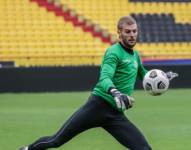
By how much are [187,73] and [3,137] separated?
1259 centimetres

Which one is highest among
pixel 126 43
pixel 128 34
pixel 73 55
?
pixel 128 34

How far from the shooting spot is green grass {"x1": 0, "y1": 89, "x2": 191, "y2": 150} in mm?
10944

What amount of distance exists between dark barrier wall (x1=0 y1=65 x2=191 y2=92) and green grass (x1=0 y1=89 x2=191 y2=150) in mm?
889

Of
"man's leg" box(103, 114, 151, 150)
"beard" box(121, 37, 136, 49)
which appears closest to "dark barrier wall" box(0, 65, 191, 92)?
"man's leg" box(103, 114, 151, 150)

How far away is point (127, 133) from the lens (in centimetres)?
753

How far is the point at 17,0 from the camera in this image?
26.7 metres

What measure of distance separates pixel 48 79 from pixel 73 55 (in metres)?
2.33

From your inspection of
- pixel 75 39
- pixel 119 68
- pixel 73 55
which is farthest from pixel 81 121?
pixel 75 39

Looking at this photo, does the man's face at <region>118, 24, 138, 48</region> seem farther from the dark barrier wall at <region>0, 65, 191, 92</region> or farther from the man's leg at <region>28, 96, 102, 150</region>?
the dark barrier wall at <region>0, 65, 191, 92</region>

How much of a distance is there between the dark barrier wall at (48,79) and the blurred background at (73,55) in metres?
0.03

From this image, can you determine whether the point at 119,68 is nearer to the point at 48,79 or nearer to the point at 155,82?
the point at 155,82

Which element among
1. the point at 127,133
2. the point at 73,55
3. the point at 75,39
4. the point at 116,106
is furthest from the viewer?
the point at 75,39

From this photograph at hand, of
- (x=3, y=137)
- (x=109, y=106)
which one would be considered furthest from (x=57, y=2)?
(x=109, y=106)

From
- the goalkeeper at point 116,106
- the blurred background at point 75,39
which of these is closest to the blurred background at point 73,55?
the blurred background at point 75,39
